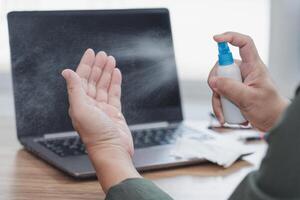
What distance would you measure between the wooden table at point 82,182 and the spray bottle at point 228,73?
13cm

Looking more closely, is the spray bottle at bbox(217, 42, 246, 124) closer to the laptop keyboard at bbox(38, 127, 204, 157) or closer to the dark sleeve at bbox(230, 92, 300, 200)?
the laptop keyboard at bbox(38, 127, 204, 157)

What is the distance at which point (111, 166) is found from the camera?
996mm

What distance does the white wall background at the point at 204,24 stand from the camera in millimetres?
1913

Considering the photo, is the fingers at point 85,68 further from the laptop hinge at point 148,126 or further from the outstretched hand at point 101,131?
the laptop hinge at point 148,126

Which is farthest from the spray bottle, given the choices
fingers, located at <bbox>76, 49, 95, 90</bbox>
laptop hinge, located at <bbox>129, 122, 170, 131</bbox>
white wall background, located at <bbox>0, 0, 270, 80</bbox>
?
white wall background, located at <bbox>0, 0, 270, 80</bbox>

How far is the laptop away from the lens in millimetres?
1379

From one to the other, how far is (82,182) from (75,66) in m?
0.34

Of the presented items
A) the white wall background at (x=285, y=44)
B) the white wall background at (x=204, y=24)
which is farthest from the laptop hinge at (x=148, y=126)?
the white wall background at (x=285, y=44)

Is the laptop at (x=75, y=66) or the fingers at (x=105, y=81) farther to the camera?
the laptop at (x=75, y=66)

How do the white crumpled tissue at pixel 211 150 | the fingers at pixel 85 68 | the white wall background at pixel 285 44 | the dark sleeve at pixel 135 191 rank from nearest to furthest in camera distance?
the dark sleeve at pixel 135 191
the fingers at pixel 85 68
the white crumpled tissue at pixel 211 150
the white wall background at pixel 285 44

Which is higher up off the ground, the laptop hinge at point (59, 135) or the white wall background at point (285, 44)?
the white wall background at point (285, 44)

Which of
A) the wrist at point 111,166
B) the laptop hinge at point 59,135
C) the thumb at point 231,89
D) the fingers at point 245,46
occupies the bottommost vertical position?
the laptop hinge at point 59,135

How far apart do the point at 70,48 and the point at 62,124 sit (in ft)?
0.58

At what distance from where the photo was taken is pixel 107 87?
1188mm
